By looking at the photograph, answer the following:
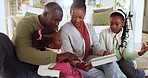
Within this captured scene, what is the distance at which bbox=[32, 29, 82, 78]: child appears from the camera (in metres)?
1.19

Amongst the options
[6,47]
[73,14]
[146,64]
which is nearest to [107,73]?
[73,14]

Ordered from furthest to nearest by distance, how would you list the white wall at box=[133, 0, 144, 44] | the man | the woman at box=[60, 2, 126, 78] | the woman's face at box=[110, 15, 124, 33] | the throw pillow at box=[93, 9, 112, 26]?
the white wall at box=[133, 0, 144, 44] < the throw pillow at box=[93, 9, 112, 26] < the woman's face at box=[110, 15, 124, 33] < the woman at box=[60, 2, 126, 78] < the man

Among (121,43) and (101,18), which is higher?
(101,18)

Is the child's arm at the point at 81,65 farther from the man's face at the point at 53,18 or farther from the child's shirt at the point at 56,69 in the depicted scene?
the man's face at the point at 53,18

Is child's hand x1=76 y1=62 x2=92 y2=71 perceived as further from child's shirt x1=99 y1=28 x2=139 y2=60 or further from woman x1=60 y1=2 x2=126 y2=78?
child's shirt x1=99 y1=28 x2=139 y2=60

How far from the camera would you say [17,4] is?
7781 mm

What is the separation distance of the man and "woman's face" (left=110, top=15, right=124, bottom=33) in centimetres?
53

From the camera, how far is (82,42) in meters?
1.54

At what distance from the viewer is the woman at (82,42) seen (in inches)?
56.6

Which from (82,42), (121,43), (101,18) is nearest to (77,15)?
(82,42)

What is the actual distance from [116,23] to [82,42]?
1.17 ft

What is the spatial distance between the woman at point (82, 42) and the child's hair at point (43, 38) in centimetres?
22

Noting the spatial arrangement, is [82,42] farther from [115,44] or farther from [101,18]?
[101,18]

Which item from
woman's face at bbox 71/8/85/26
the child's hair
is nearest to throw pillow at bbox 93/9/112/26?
woman's face at bbox 71/8/85/26
